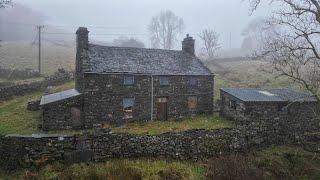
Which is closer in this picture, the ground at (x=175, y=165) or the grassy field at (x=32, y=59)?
the ground at (x=175, y=165)

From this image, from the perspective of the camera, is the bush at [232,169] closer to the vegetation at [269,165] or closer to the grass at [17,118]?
the vegetation at [269,165]

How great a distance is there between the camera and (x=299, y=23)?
22547 millimetres

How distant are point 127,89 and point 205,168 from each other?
45.3 ft

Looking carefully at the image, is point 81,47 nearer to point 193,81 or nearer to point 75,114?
point 75,114

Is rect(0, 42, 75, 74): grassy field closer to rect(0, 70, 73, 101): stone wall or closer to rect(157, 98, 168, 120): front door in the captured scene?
rect(0, 70, 73, 101): stone wall

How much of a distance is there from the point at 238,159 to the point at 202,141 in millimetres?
2551

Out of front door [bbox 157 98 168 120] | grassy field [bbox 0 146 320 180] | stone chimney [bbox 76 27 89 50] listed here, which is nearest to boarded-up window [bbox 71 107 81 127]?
stone chimney [bbox 76 27 89 50]

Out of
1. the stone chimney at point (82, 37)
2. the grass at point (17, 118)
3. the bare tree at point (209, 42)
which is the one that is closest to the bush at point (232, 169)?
the grass at point (17, 118)

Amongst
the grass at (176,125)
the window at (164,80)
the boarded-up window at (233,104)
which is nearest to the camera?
the grass at (176,125)

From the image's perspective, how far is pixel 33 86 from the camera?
4478 cm

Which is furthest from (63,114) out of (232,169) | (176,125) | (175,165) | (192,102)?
(232,169)

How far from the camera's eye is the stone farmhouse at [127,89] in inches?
1185

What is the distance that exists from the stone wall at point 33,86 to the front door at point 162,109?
1816cm

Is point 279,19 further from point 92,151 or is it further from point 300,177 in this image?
point 92,151
